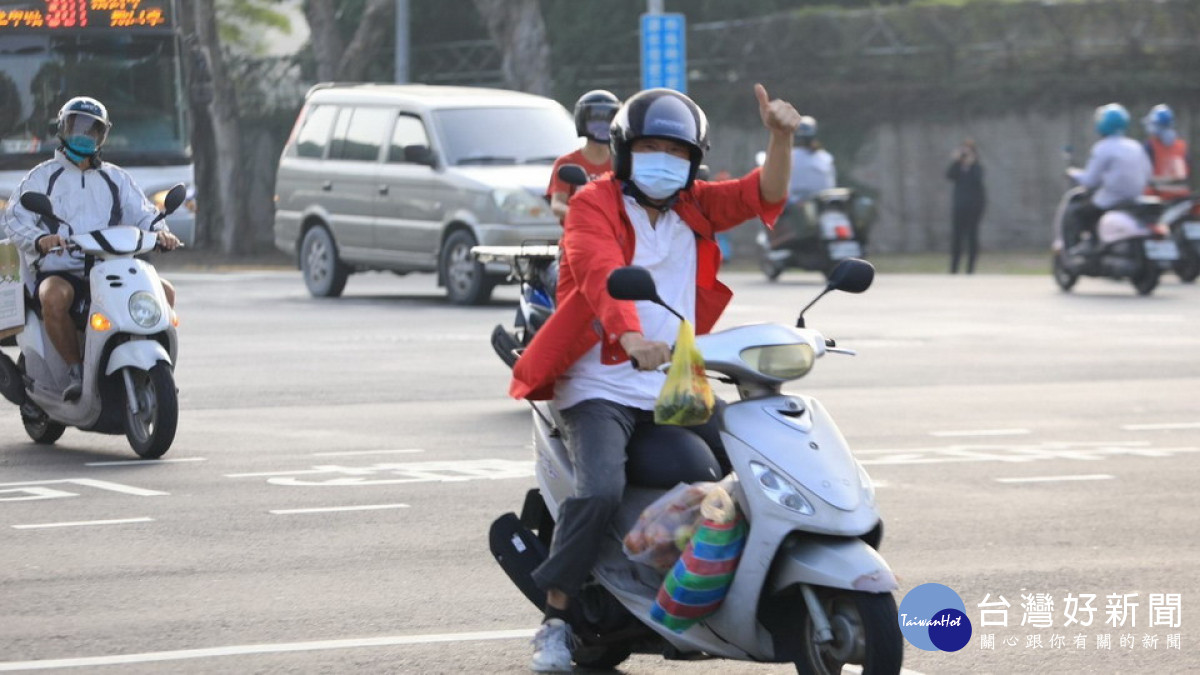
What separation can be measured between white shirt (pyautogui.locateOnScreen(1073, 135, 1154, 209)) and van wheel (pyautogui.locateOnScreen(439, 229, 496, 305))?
6.57 m

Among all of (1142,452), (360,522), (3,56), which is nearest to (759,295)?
(3,56)

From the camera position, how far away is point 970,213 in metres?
31.1

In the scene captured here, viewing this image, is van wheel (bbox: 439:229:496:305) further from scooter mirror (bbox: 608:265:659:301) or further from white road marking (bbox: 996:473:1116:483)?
scooter mirror (bbox: 608:265:659:301)

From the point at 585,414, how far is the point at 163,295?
5845mm

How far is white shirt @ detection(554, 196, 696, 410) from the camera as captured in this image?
6617 mm

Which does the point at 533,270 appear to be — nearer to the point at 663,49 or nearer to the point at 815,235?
the point at 815,235

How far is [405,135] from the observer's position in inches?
944

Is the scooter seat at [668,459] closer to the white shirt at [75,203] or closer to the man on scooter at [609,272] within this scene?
the man on scooter at [609,272]

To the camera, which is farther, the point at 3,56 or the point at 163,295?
the point at 3,56

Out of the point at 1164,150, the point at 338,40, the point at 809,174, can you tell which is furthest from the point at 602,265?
the point at 338,40

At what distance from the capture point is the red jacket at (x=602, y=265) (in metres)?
6.46

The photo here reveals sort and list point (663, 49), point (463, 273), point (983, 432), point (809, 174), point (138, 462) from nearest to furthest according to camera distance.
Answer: point (138, 462) → point (983, 432) → point (463, 273) → point (809, 174) → point (663, 49)

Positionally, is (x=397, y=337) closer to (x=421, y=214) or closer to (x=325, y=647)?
(x=421, y=214)

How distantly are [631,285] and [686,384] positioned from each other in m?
0.28
